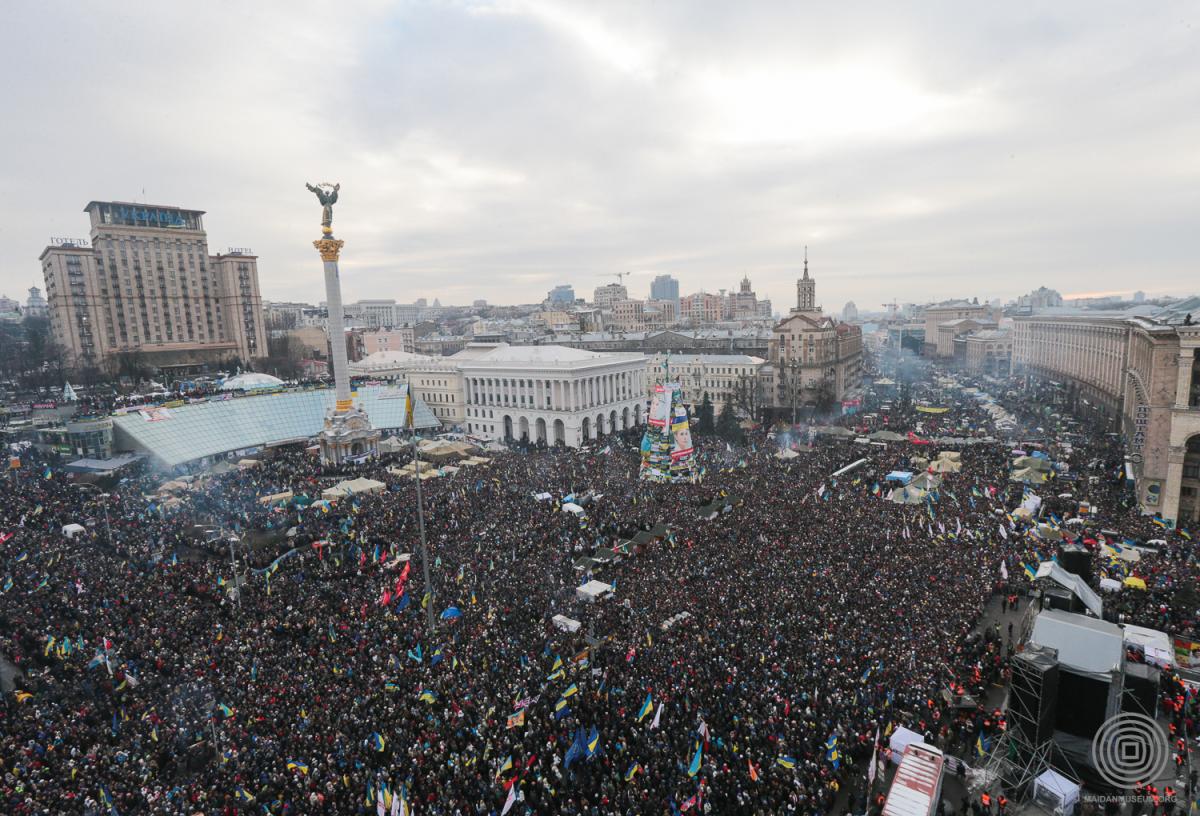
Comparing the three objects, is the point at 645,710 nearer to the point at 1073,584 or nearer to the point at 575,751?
the point at 575,751

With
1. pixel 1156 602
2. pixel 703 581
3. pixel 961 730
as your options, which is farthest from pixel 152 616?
pixel 1156 602

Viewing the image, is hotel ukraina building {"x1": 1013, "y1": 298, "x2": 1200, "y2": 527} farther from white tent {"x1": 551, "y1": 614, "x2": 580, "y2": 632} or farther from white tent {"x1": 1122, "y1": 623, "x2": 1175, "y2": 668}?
white tent {"x1": 551, "y1": 614, "x2": 580, "y2": 632}

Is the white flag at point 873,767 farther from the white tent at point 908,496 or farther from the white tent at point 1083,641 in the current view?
the white tent at point 908,496

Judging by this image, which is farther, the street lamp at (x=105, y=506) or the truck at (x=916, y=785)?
the street lamp at (x=105, y=506)

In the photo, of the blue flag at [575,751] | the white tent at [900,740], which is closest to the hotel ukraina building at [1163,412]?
the white tent at [900,740]

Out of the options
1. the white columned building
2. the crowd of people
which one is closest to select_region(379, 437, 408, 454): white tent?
the white columned building

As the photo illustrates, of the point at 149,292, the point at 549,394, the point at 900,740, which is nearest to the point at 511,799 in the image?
the point at 900,740

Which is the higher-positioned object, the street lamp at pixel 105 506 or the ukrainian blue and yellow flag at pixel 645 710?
the street lamp at pixel 105 506
